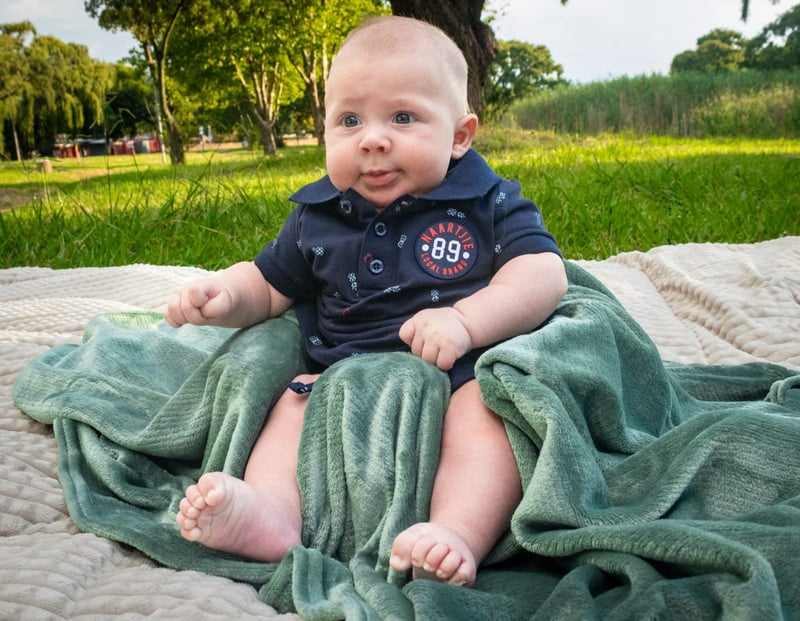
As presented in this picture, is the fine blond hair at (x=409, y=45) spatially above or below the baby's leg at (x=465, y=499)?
above

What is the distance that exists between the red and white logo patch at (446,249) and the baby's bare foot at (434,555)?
0.56 m

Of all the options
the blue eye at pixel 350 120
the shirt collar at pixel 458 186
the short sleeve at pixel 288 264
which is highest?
the blue eye at pixel 350 120

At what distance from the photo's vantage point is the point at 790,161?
6539 mm

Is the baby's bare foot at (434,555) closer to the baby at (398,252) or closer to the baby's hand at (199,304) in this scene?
the baby at (398,252)

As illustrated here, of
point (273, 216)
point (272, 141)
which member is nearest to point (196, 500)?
point (273, 216)

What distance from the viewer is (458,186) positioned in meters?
1.56

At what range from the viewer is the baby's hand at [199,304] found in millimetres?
1507

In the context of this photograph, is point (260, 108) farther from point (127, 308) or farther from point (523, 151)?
point (127, 308)

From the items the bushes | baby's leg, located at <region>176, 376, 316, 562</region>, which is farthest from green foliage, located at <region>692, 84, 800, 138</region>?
baby's leg, located at <region>176, 376, 316, 562</region>

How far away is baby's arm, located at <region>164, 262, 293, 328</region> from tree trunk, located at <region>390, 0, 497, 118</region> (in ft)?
20.0

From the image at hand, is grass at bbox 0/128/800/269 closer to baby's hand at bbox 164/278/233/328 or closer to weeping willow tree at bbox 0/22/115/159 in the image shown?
baby's hand at bbox 164/278/233/328

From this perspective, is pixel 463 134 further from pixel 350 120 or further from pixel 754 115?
pixel 754 115

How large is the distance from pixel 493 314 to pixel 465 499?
35 cm

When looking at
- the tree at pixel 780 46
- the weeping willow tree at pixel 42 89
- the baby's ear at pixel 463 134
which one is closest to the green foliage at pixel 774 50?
the tree at pixel 780 46
